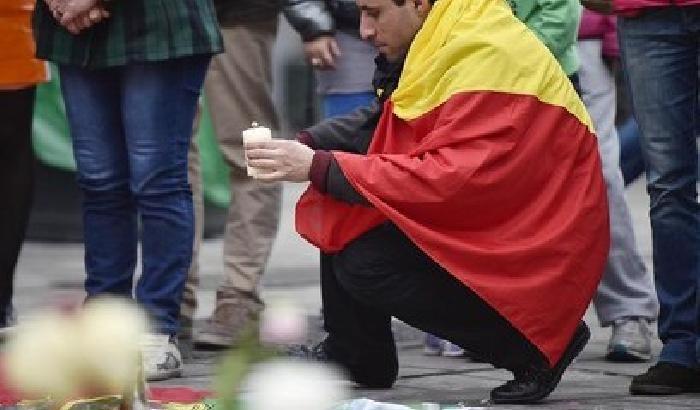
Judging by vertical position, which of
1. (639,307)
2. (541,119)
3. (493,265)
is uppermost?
(541,119)

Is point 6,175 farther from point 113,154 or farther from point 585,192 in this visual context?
point 585,192

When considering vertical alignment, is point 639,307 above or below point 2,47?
below

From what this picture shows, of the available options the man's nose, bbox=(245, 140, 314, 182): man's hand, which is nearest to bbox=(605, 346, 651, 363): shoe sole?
the man's nose

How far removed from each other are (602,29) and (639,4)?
1.13 meters

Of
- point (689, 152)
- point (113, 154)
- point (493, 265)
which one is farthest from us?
point (113, 154)

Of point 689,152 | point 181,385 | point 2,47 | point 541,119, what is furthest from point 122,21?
point 689,152

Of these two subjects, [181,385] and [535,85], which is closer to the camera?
[535,85]

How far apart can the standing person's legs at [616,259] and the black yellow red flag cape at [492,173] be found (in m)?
0.98

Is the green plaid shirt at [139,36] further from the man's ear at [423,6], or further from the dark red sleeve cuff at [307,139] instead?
the man's ear at [423,6]

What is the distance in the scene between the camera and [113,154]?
4.09 metres

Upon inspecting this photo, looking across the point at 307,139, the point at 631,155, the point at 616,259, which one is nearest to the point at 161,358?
the point at 307,139

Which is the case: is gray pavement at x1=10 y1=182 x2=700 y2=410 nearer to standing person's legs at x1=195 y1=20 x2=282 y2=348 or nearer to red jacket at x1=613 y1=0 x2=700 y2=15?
standing person's legs at x1=195 y1=20 x2=282 y2=348

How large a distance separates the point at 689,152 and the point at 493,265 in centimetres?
67

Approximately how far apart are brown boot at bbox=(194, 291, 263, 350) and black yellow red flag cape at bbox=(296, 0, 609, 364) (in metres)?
1.11
